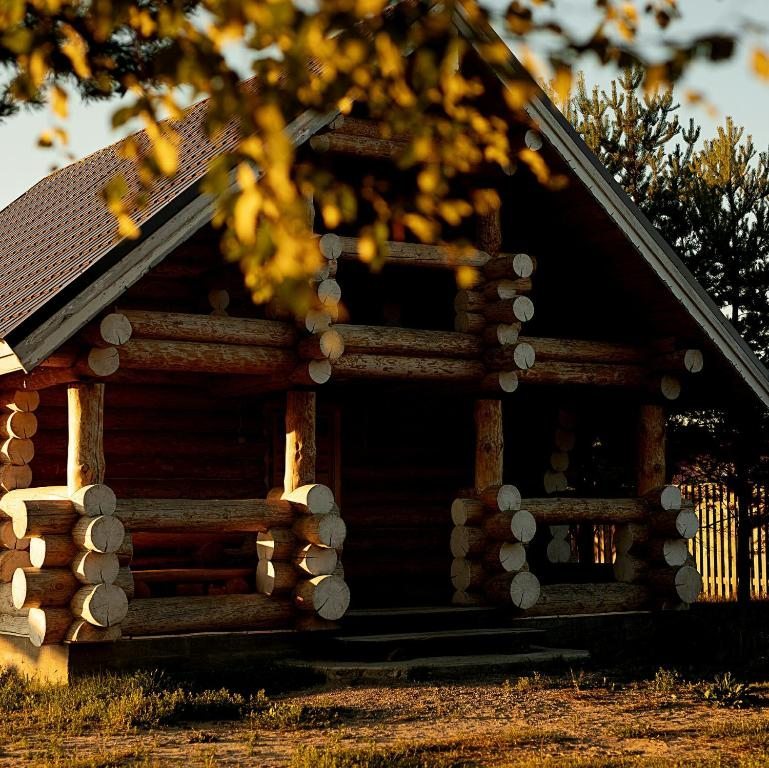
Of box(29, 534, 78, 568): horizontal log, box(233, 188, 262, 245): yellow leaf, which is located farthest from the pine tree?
box(233, 188, 262, 245): yellow leaf

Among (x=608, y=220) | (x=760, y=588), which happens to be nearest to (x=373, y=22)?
(x=608, y=220)

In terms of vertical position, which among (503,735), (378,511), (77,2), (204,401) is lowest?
(503,735)

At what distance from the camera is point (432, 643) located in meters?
13.2

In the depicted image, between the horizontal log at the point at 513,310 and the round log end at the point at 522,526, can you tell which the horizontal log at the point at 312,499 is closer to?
the round log end at the point at 522,526

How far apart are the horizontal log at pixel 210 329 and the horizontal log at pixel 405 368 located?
0.69 meters

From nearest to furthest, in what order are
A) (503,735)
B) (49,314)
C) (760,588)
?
(503,735)
(49,314)
(760,588)

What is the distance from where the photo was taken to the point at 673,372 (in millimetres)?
15656

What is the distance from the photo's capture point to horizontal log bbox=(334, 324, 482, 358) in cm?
1372

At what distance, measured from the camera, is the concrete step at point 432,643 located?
12.9 meters

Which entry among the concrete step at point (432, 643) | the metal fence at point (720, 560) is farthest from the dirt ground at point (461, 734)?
the metal fence at point (720, 560)

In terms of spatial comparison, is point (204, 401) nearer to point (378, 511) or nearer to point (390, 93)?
point (378, 511)

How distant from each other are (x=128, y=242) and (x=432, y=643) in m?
4.88

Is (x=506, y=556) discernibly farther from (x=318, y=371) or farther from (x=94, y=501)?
(x=94, y=501)

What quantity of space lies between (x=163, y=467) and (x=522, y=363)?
13.8 ft
